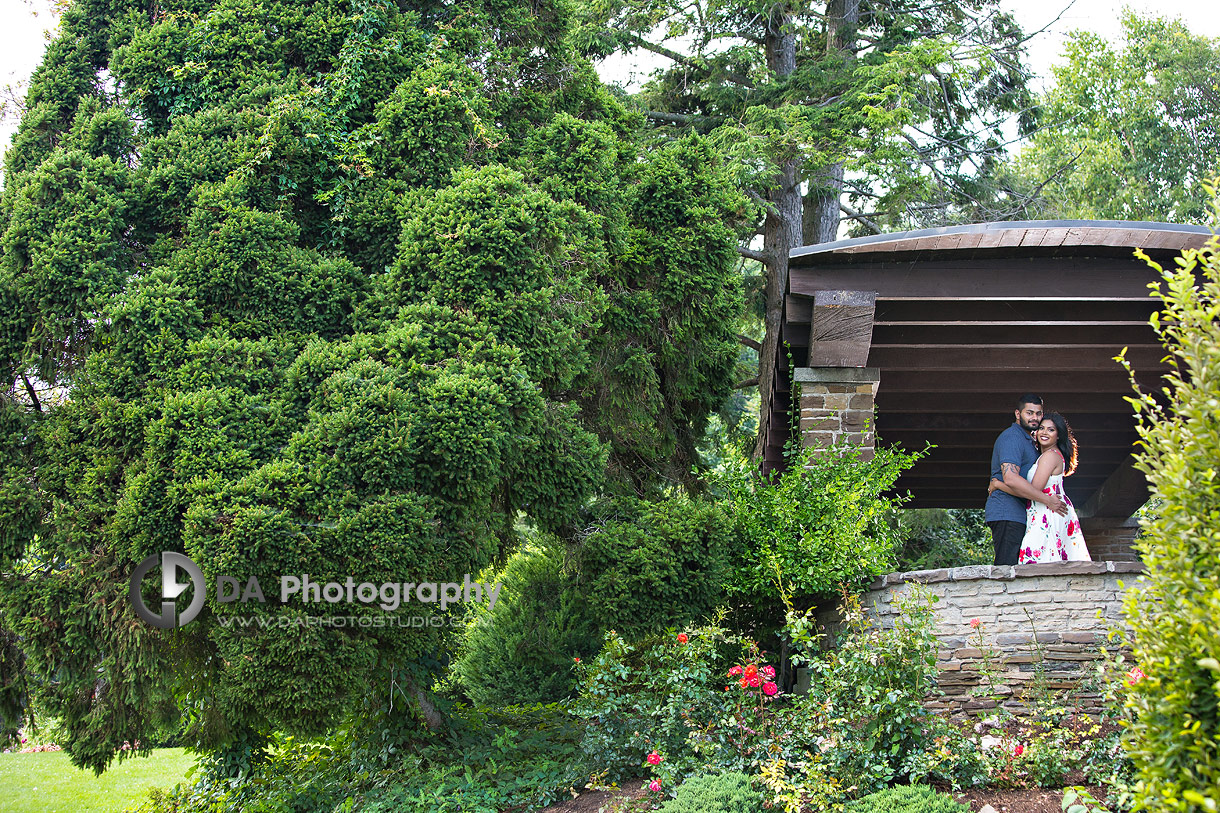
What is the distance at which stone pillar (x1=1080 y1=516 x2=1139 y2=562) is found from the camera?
369 inches

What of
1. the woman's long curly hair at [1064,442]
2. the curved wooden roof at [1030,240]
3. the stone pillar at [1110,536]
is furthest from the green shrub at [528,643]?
the stone pillar at [1110,536]

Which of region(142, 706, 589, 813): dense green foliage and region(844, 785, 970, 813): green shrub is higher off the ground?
region(844, 785, 970, 813): green shrub

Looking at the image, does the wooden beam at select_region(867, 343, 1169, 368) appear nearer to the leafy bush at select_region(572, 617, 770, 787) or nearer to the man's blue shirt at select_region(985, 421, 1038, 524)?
the man's blue shirt at select_region(985, 421, 1038, 524)

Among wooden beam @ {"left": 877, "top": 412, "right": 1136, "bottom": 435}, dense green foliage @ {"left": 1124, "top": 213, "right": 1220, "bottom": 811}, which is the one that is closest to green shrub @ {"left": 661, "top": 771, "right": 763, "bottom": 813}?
dense green foliage @ {"left": 1124, "top": 213, "right": 1220, "bottom": 811}

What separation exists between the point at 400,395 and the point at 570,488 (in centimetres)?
133

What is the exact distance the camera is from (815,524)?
550 cm

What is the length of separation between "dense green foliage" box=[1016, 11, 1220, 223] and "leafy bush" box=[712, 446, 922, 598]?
49.8 feet

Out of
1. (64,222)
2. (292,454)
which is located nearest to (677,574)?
(292,454)

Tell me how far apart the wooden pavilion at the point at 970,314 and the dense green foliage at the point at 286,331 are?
3.37 feet

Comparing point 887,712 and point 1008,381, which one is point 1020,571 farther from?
point 1008,381

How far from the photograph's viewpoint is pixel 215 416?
14.9 feet

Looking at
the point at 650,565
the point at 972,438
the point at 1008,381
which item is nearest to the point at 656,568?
the point at 650,565

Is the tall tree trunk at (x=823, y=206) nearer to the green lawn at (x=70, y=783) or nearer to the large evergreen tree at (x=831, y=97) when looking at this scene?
the large evergreen tree at (x=831, y=97)

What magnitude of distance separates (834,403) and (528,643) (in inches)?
132
